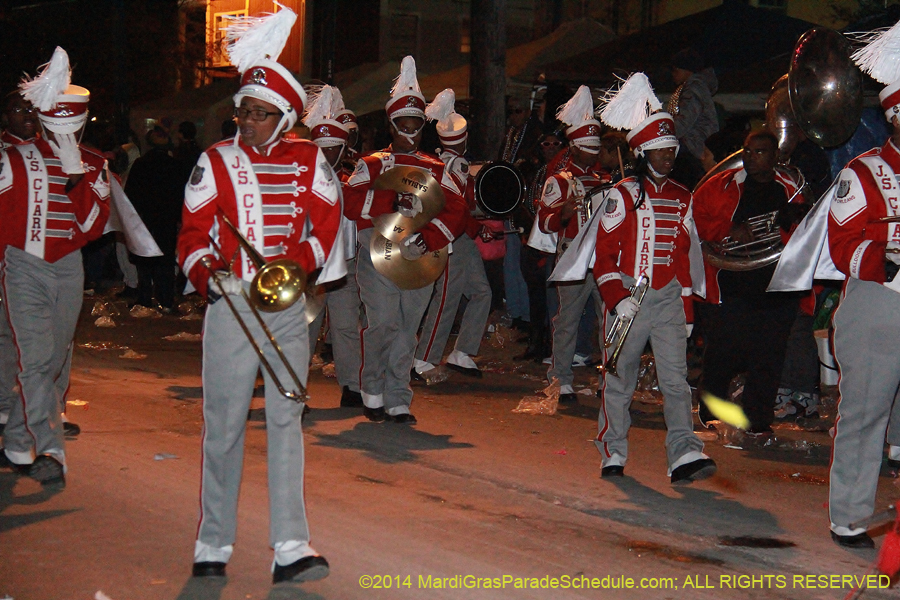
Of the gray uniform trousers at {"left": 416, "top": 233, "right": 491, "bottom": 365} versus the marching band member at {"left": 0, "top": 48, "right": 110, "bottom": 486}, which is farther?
the gray uniform trousers at {"left": 416, "top": 233, "right": 491, "bottom": 365}

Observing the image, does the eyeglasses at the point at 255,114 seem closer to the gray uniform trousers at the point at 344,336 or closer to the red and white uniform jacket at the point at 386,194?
the red and white uniform jacket at the point at 386,194

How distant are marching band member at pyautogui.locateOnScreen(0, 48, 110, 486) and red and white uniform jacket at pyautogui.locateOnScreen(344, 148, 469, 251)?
2.31 meters

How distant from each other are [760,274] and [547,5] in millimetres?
29548

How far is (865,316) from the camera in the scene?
5.70 meters

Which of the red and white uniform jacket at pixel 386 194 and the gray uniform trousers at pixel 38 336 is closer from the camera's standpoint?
the gray uniform trousers at pixel 38 336

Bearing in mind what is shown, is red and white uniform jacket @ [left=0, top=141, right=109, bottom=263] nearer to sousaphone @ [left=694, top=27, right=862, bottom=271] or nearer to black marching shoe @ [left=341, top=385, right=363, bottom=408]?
black marching shoe @ [left=341, top=385, right=363, bottom=408]

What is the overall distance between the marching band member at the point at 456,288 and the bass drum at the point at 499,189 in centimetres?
23

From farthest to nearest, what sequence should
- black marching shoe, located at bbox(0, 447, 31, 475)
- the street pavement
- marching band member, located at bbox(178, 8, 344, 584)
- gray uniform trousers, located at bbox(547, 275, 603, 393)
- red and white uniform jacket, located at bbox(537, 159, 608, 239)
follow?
gray uniform trousers, located at bbox(547, 275, 603, 393), red and white uniform jacket, located at bbox(537, 159, 608, 239), black marching shoe, located at bbox(0, 447, 31, 475), the street pavement, marching band member, located at bbox(178, 8, 344, 584)

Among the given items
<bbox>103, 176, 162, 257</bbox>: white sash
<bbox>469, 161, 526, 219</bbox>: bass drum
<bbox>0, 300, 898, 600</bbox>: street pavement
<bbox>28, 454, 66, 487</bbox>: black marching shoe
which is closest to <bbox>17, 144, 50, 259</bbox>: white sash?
<bbox>103, 176, 162, 257</bbox>: white sash

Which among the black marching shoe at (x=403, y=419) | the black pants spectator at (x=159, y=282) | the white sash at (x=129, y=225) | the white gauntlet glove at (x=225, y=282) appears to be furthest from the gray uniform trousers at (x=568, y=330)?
the black pants spectator at (x=159, y=282)

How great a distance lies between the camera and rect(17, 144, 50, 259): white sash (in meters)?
6.86

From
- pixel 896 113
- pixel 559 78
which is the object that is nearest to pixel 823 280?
pixel 896 113

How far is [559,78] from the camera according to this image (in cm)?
1625

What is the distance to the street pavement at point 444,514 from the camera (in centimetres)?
519
